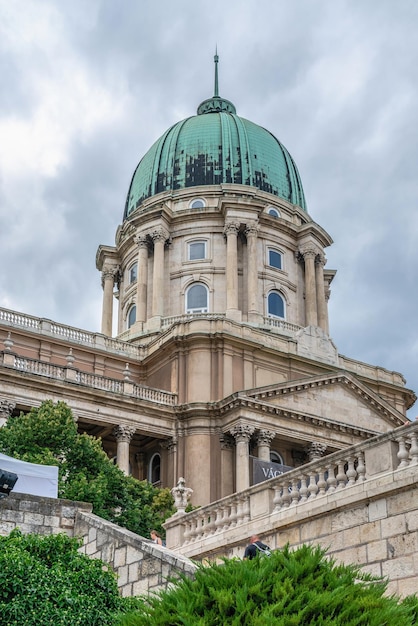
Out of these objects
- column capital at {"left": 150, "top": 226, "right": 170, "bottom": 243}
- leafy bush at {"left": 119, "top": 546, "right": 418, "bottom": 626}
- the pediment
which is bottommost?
leafy bush at {"left": 119, "top": 546, "right": 418, "bottom": 626}

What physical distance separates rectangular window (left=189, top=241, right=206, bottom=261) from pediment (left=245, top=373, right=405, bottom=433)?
16.8 metres

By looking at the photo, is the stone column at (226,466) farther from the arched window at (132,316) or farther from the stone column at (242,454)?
the arched window at (132,316)

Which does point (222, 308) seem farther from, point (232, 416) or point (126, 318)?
point (232, 416)

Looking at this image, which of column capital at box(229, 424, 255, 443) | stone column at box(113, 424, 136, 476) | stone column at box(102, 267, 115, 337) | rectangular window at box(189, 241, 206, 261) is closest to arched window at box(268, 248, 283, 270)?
rectangular window at box(189, 241, 206, 261)

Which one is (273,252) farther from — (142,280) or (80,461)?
(80,461)

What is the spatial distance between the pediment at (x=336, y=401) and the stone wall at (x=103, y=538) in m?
29.5

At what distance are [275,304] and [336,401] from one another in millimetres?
13884

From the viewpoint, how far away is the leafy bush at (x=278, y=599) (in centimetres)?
922

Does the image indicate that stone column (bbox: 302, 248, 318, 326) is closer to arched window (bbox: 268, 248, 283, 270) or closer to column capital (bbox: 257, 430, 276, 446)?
arched window (bbox: 268, 248, 283, 270)

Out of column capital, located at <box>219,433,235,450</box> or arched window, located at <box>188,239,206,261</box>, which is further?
arched window, located at <box>188,239,206,261</box>

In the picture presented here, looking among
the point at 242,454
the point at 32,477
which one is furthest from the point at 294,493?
the point at 242,454

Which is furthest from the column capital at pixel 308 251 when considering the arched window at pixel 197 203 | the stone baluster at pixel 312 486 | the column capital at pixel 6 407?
the stone baluster at pixel 312 486

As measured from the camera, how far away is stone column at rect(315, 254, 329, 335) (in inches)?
2557

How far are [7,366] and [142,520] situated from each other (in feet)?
44.2
